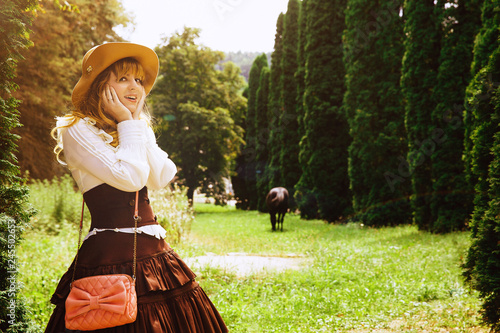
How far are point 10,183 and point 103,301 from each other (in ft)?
5.14

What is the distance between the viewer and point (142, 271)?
1.94 m

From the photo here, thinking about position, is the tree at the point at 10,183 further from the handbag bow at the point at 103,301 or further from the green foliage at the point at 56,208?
the green foliage at the point at 56,208

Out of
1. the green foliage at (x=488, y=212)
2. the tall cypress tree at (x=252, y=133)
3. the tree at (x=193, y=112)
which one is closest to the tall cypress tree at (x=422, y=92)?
the green foliage at (x=488, y=212)

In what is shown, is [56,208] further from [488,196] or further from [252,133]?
[252,133]

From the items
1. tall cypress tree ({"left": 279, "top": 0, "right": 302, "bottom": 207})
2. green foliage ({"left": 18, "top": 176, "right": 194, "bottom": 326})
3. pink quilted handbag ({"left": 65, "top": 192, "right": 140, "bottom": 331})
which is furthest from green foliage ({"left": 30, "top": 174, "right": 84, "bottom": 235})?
tall cypress tree ({"left": 279, "top": 0, "right": 302, "bottom": 207})

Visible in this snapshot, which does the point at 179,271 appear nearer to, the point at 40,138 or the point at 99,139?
the point at 99,139

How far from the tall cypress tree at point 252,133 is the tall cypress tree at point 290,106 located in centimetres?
648

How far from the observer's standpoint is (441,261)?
22.9 ft

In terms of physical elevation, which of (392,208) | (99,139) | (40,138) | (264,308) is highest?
(40,138)

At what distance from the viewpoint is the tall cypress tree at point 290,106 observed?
2158 cm

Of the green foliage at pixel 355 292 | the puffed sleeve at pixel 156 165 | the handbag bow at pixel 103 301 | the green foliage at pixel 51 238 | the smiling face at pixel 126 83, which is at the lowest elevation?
the green foliage at pixel 355 292

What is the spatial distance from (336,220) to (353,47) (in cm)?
675

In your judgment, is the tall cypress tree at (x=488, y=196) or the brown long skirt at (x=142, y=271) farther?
the tall cypress tree at (x=488, y=196)

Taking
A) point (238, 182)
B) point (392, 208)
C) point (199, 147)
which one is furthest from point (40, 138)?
point (238, 182)
